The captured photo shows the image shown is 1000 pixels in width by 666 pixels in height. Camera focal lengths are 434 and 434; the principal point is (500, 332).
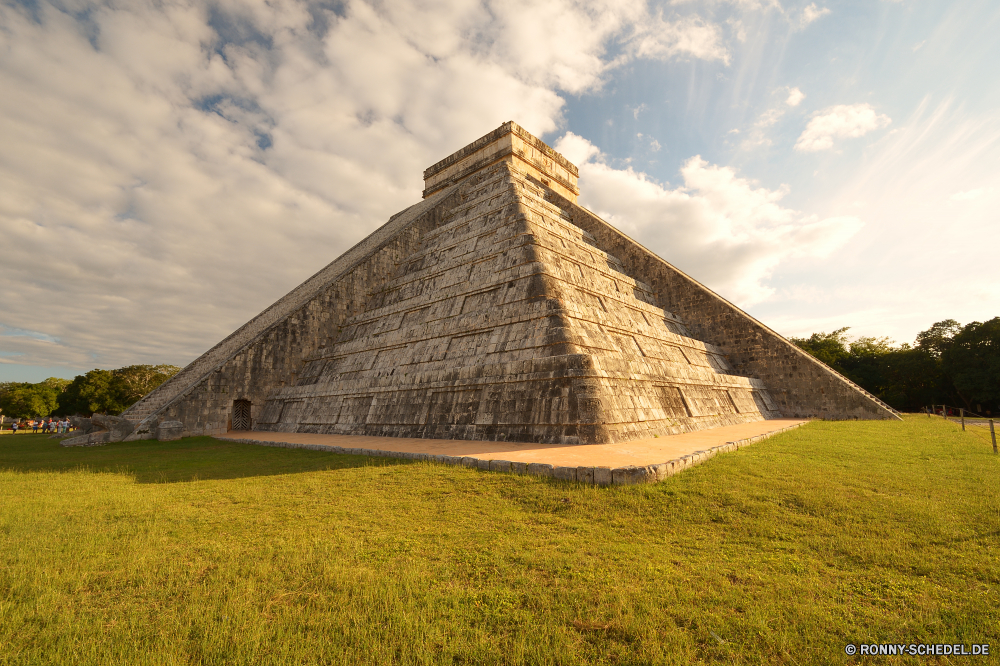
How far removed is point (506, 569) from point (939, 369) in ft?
129

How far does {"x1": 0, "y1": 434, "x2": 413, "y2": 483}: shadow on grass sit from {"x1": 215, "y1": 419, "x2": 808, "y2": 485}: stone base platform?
27.9 inches

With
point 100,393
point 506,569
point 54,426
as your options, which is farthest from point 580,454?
point 100,393

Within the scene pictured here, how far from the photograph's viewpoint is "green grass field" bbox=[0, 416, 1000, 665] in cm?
254

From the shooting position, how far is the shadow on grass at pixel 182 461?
304 inches

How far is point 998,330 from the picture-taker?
26328 mm

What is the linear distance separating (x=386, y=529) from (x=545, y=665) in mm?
2493

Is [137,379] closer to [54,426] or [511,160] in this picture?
[54,426]

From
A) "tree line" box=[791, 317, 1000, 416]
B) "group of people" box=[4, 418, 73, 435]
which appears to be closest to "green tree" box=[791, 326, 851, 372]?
"tree line" box=[791, 317, 1000, 416]

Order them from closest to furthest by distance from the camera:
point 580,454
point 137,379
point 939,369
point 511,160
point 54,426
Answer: point 580,454 → point 511,160 → point 54,426 → point 939,369 → point 137,379

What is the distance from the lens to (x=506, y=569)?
11.4ft

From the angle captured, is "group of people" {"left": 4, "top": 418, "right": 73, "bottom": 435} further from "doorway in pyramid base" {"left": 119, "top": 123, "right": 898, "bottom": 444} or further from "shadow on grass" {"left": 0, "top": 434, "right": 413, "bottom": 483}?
"shadow on grass" {"left": 0, "top": 434, "right": 413, "bottom": 483}

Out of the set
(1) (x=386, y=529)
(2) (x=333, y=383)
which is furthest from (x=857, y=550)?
(2) (x=333, y=383)

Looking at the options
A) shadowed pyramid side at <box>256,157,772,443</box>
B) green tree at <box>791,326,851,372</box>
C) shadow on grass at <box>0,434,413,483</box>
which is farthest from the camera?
green tree at <box>791,326,851,372</box>

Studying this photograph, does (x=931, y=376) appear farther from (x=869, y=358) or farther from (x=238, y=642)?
(x=238, y=642)
